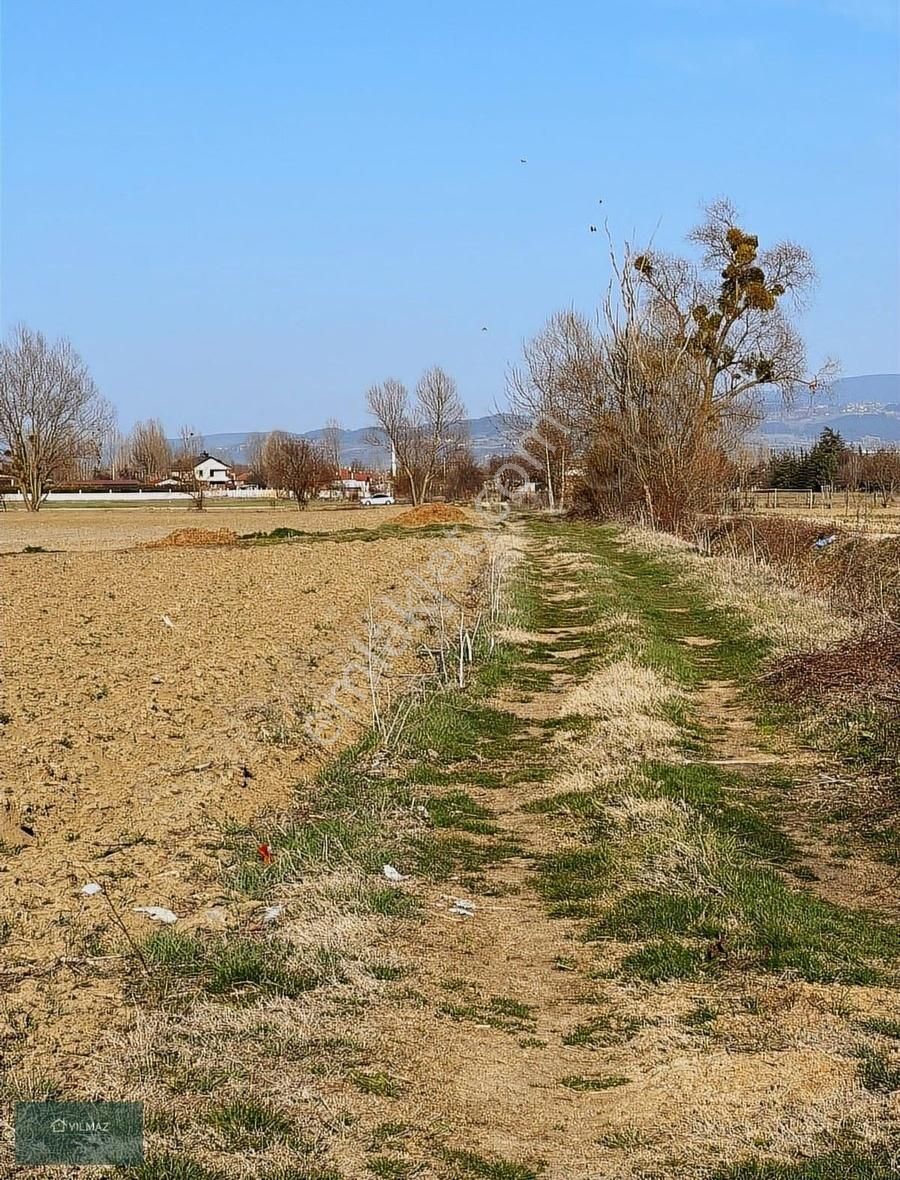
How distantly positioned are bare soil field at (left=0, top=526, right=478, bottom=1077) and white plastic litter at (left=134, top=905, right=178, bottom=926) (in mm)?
49

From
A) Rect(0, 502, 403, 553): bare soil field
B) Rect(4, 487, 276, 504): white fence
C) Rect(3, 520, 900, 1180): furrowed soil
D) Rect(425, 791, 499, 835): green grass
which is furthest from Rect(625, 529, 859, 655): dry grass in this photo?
Rect(4, 487, 276, 504): white fence

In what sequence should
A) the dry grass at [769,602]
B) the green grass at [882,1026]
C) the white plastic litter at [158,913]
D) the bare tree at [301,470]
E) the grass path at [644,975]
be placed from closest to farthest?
1. the grass path at [644,975]
2. the green grass at [882,1026]
3. the white plastic litter at [158,913]
4. the dry grass at [769,602]
5. the bare tree at [301,470]

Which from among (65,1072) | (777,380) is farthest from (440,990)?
(777,380)

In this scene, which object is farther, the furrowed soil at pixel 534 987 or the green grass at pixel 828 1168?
the furrowed soil at pixel 534 987

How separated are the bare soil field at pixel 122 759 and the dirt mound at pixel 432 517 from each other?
26686 millimetres

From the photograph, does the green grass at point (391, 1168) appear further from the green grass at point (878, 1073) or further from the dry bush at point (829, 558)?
the dry bush at point (829, 558)

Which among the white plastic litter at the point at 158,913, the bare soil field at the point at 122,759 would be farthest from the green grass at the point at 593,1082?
the white plastic litter at the point at 158,913

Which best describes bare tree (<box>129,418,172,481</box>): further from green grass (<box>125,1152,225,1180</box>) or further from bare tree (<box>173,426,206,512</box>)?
green grass (<box>125,1152,225,1180</box>)

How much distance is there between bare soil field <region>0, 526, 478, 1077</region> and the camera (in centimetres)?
481

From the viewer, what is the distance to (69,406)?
68625 millimetres

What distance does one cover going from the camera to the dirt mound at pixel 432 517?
150 feet

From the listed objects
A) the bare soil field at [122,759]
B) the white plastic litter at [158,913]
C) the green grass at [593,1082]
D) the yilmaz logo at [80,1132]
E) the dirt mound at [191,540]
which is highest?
the dirt mound at [191,540]

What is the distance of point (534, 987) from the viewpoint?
4.77 meters

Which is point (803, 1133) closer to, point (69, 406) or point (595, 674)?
point (595, 674)
